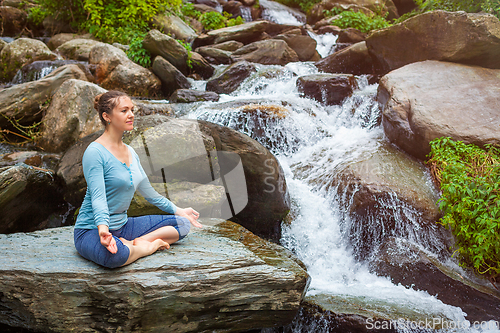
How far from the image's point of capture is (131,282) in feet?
7.25

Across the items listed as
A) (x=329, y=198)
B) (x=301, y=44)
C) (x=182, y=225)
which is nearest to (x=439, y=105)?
(x=329, y=198)

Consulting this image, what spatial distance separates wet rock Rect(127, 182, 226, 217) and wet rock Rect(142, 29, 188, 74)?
6.48 meters

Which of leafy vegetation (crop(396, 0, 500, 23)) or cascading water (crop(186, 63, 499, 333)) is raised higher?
leafy vegetation (crop(396, 0, 500, 23))

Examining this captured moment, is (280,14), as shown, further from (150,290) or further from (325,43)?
(150,290)

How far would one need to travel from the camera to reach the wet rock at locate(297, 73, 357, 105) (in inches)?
303

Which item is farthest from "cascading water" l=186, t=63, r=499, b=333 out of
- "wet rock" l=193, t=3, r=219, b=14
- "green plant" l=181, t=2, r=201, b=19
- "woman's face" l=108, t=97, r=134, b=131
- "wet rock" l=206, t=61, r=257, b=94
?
"wet rock" l=193, t=3, r=219, b=14

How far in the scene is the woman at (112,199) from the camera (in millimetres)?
2207

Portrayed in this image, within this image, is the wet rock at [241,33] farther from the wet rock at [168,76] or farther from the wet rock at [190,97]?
the wet rock at [190,97]

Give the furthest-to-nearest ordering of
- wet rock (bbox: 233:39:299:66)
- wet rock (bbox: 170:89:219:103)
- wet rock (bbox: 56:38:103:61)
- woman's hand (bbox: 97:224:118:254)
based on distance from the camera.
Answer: wet rock (bbox: 233:39:299:66), wet rock (bbox: 56:38:103:61), wet rock (bbox: 170:89:219:103), woman's hand (bbox: 97:224:118:254)

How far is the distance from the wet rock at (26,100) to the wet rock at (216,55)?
5632 millimetres

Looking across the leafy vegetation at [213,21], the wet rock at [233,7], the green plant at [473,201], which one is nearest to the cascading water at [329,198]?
the green plant at [473,201]

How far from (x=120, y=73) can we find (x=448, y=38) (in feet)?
26.0

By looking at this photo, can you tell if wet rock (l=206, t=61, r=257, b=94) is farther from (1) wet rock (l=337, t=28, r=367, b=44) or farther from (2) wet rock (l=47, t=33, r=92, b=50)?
(2) wet rock (l=47, t=33, r=92, b=50)

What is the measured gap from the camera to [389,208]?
448cm
